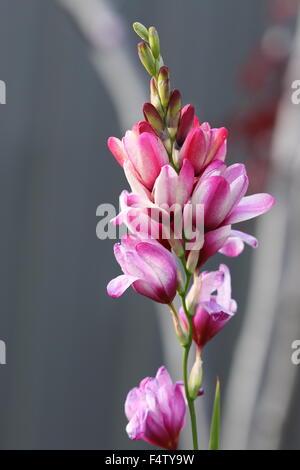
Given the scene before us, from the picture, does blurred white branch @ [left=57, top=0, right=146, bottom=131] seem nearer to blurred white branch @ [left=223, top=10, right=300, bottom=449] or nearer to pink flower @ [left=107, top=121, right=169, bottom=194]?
blurred white branch @ [left=223, top=10, right=300, bottom=449]

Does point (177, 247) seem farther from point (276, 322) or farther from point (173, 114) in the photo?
point (276, 322)

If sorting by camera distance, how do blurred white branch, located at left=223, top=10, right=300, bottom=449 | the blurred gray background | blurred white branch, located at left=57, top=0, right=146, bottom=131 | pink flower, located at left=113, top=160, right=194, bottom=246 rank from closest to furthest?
pink flower, located at left=113, top=160, right=194, bottom=246 < blurred white branch, located at left=223, top=10, right=300, bottom=449 < blurred white branch, located at left=57, top=0, right=146, bottom=131 < the blurred gray background

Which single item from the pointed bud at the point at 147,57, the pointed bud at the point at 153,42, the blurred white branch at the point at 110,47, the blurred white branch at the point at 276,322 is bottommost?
the blurred white branch at the point at 276,322

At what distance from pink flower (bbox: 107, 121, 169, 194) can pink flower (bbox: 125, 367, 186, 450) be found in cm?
9

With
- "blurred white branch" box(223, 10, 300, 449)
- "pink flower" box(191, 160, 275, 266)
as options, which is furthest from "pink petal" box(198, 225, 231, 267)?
"blurred white branch" box(223, 10, 300, 449)

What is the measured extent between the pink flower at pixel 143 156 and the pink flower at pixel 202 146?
1cm

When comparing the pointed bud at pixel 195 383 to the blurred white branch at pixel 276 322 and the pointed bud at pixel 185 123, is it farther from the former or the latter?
the blurred white branch at pixel 276 322

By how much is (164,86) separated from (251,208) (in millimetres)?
70

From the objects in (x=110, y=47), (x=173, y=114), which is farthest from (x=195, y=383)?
(x=110, y=47)

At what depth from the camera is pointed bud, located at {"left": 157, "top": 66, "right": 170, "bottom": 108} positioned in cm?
32

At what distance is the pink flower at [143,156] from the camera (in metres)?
0.31

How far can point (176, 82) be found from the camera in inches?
81.0

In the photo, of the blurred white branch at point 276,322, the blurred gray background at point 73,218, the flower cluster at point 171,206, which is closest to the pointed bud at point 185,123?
the flower cluster at point 171,206
